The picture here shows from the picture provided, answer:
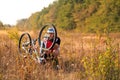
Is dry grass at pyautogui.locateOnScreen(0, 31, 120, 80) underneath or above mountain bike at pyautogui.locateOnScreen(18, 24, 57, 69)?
underneath

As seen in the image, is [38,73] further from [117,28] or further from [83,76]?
[117,28]

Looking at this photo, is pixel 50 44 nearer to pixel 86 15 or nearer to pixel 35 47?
pixel 35 47

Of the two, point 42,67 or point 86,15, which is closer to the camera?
point 42,67

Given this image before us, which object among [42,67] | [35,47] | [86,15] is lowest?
[42,67]

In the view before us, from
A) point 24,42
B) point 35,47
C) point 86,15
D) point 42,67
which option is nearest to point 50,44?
point 35,47

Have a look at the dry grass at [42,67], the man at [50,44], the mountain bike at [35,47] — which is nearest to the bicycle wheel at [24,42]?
the mountain bike at [35,47]

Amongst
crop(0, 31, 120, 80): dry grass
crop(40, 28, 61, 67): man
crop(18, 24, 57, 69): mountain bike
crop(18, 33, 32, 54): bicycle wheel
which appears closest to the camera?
crop(0, 31, 120, 80): dry grass

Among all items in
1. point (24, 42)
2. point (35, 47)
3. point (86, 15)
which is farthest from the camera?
point (86, 15)

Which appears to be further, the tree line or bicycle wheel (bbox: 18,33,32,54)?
the tree line

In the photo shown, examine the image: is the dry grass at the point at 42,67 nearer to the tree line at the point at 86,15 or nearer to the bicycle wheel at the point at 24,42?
the bicycle wheel at the point at 24,42

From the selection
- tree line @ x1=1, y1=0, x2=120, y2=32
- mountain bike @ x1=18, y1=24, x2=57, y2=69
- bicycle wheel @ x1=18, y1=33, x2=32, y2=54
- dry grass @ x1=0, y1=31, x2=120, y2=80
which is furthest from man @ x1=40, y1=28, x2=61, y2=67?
tree line @ x1=1, y1=0, x2=120, y2=32

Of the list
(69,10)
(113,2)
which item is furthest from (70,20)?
(113,2)

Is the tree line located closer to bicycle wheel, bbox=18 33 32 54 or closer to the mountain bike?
bicycle wheel, bbox=18 33 32 54

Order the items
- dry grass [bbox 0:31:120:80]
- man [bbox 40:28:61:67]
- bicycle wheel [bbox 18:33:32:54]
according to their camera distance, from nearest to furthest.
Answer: dry grass [bbox 0:31:120:80] < man [bbox 40:28:61:67] < bicycle wheel [bbox 18:33:32:54]
